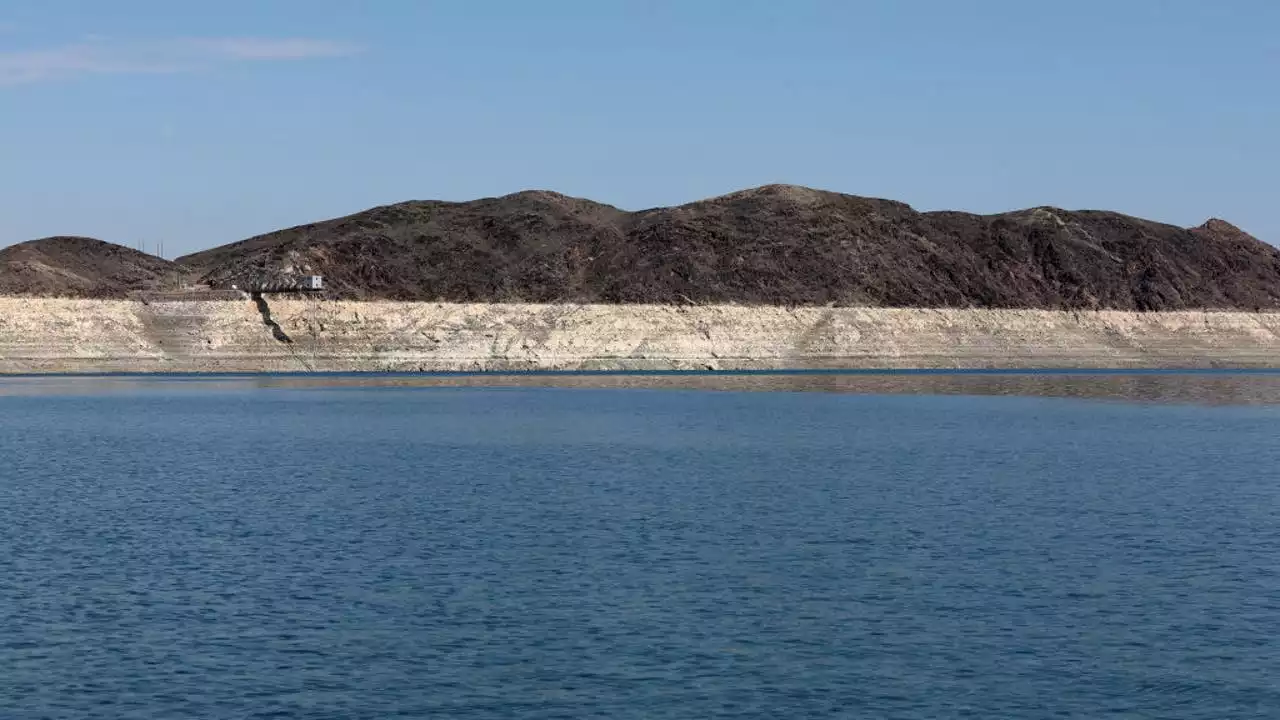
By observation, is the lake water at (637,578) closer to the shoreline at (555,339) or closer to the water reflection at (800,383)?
the water reflection at (800,383)

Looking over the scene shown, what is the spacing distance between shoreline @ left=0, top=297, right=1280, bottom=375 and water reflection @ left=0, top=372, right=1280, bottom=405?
2.98 meters

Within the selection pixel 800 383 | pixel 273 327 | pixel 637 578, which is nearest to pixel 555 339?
pixel 273 327

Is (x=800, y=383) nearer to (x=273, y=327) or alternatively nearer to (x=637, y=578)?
(x=273, y=327)

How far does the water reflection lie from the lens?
389ft

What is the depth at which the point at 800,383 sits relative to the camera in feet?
454

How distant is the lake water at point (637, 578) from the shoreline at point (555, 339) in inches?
3195

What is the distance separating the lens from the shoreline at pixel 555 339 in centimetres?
14650

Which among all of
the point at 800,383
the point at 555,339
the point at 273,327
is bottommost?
the point at 800,383

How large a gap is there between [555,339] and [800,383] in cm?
Answer: 3159

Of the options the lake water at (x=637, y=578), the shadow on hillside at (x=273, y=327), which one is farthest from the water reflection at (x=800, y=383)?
the lake water at (x=637, y=578)

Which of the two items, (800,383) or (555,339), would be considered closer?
(800,383)

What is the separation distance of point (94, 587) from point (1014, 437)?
167ft

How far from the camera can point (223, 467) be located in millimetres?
55562

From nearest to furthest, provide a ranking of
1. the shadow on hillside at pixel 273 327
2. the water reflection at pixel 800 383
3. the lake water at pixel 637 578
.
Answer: the lake water at pixel 637 578 → the water reflection at pixel 800 383 → the shadow on hillside at pixel 273 327
